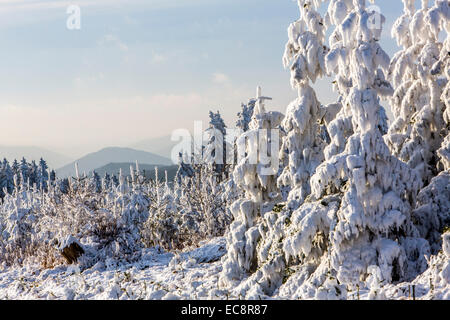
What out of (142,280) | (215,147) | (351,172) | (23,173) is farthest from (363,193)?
(23,173)

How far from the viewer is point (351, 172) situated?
9625 millimetres

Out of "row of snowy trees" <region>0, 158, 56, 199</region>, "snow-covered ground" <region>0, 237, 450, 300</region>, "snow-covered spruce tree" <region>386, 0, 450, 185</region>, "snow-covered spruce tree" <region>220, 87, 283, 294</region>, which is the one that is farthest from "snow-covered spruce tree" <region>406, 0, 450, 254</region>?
"row of snowy trees" <region>0, 158, 56, 199</region>

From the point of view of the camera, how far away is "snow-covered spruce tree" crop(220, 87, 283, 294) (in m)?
12.0

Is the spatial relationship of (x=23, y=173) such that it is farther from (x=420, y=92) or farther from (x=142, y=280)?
(x=420, y=92)

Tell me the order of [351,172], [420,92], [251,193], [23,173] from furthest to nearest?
[23,173] → [420,92] → [251,193] → [351,172]

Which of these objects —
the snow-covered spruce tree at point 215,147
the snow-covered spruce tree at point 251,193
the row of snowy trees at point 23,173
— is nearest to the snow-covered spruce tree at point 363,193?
the snow-covered spruce tree at point 251,193

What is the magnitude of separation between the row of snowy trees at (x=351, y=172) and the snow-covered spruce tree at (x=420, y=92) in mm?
29

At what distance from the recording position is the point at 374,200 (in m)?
9.60

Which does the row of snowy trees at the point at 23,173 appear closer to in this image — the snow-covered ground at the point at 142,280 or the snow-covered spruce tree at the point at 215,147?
the snow-covered spruce tree at the point at 215,147

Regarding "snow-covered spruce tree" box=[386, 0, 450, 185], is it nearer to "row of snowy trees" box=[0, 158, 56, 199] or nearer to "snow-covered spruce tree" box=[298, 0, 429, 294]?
"snow-covered spruce tree" box=[298, 0, 429, 294]

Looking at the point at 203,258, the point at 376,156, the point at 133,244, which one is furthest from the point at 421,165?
the point at 133,244

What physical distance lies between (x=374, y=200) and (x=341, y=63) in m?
3.10

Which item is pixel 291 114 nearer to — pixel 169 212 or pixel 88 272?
pixel 88 272

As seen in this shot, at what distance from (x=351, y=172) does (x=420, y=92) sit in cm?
493
